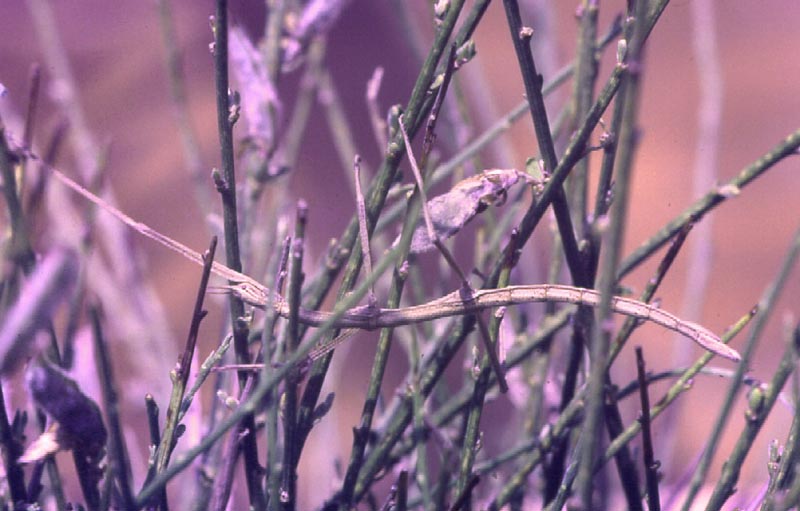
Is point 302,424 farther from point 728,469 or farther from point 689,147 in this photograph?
point 689,147

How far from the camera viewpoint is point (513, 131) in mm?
1086

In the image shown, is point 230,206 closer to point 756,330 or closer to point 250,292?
point 250,292

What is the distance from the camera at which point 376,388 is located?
0.31 m

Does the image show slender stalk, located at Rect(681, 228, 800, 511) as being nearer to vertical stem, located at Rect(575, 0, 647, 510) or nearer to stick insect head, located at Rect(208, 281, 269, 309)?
vertical stem, located at Rect(575, 0, 647, 510)

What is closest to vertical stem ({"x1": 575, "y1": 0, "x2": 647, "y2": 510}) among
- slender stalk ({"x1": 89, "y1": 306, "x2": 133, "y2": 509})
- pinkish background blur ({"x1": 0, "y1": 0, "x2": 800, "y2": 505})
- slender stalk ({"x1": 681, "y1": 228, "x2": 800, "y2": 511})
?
slender stalk ({"x1": 681, "y1": 228, "x2": 800, "y2": 511})

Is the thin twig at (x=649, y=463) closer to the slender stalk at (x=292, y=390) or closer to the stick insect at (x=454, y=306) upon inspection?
the stick insect at (x=454, y=306)

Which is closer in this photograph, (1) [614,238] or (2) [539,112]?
(1) [614,238]

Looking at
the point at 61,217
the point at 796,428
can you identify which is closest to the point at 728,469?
the point at 796,428

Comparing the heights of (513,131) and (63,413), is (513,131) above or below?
above

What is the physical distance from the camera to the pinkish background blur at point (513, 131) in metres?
0.92

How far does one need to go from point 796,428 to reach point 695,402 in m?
0.76

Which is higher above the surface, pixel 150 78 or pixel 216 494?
pixel 150 78

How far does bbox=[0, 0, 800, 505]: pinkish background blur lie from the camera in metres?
0.92

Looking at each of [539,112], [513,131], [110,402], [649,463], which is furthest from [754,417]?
[513,131]
